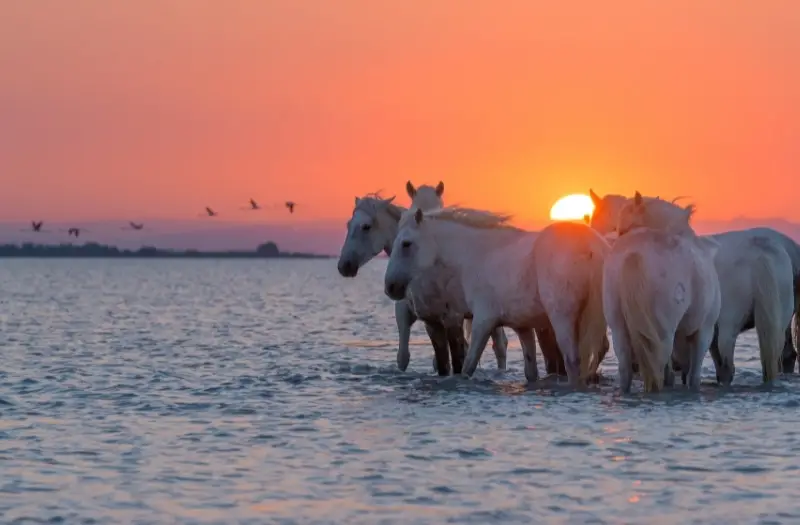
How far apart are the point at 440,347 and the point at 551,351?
167cm

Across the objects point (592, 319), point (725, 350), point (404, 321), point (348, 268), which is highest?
point (348, 268)

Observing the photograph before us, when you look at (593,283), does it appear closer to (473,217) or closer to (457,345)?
(473,217)

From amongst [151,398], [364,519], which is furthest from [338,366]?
[364,519]

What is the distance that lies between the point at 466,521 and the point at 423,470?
1595 mm

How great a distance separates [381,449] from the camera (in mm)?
10242

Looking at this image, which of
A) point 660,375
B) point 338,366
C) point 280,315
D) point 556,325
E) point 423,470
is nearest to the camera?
point 423,470

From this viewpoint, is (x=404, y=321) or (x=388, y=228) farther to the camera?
(x=388, y=228)

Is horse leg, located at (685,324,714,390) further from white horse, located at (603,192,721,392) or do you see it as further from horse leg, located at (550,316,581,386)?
→ horse leg, located at (550,316,581,386)

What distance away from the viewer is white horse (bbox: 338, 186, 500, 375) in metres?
16.5

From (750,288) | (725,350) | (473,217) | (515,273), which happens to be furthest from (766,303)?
(473,217)

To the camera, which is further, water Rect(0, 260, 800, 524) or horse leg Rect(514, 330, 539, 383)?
horse leg Rect(514, 330, 539, 383)

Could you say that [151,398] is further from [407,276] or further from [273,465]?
[273,465]

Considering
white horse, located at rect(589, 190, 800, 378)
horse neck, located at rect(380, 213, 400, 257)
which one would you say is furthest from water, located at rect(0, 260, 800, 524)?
horse neck, located at rect(380, 213, 400, 257)

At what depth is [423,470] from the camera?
30.3 ft
